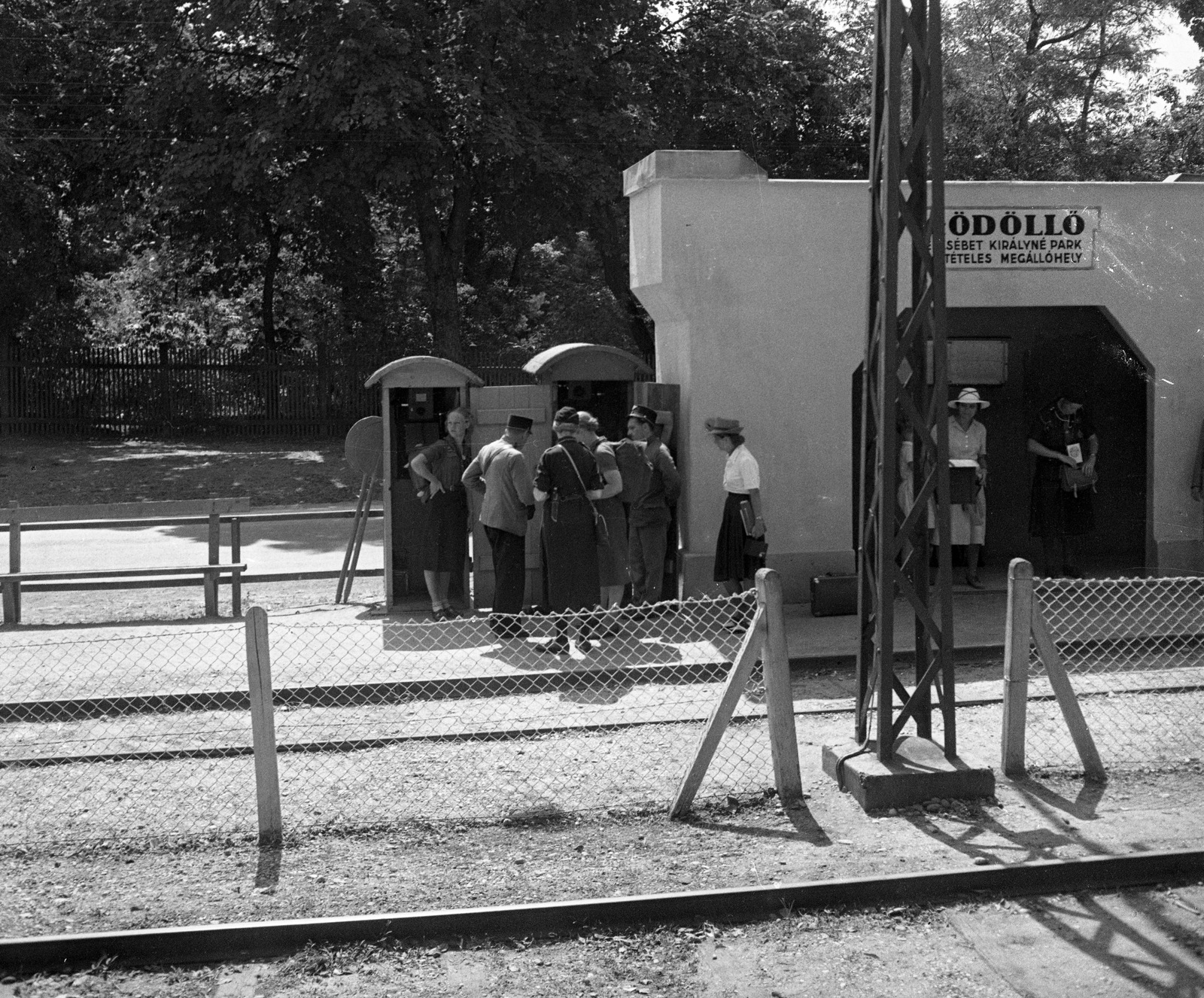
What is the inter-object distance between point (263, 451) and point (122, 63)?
27.3 feet

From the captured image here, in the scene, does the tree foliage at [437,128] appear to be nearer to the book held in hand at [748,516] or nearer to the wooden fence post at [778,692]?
the book held in hand at [748,516]

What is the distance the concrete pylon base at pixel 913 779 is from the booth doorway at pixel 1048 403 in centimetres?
710

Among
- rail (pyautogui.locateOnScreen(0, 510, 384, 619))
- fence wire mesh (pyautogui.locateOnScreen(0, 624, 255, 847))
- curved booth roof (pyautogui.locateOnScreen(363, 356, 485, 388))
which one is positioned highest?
curved booth roof (pyautogui.locateOnScreen(363, 356, 485, 388))

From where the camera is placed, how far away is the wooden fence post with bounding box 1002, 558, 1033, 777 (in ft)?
22.9

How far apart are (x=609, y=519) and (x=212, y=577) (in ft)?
11.8

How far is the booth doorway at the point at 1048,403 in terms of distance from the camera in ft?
45.4

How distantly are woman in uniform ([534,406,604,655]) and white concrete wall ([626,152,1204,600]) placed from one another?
167 centimetres

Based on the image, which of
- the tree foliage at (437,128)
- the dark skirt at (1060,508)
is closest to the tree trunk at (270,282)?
Result: the tree foliage at (437,128)

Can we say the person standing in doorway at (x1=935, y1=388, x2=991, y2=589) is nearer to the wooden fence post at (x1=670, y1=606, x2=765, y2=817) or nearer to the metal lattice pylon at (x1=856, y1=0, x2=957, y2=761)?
the metal lattice pylon at (x1=856, y1=0, x2=957, y2=761)

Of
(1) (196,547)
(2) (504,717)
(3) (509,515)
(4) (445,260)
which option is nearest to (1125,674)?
(2) (504,717)

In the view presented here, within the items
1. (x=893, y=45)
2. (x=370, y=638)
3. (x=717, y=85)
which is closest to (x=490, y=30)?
(x=717, y=85)

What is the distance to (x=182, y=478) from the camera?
25156 millimetres

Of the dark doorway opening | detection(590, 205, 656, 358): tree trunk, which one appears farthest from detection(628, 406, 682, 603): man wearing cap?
detection(590, 205, 656, 358): tree trunk

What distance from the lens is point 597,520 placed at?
10.8m
